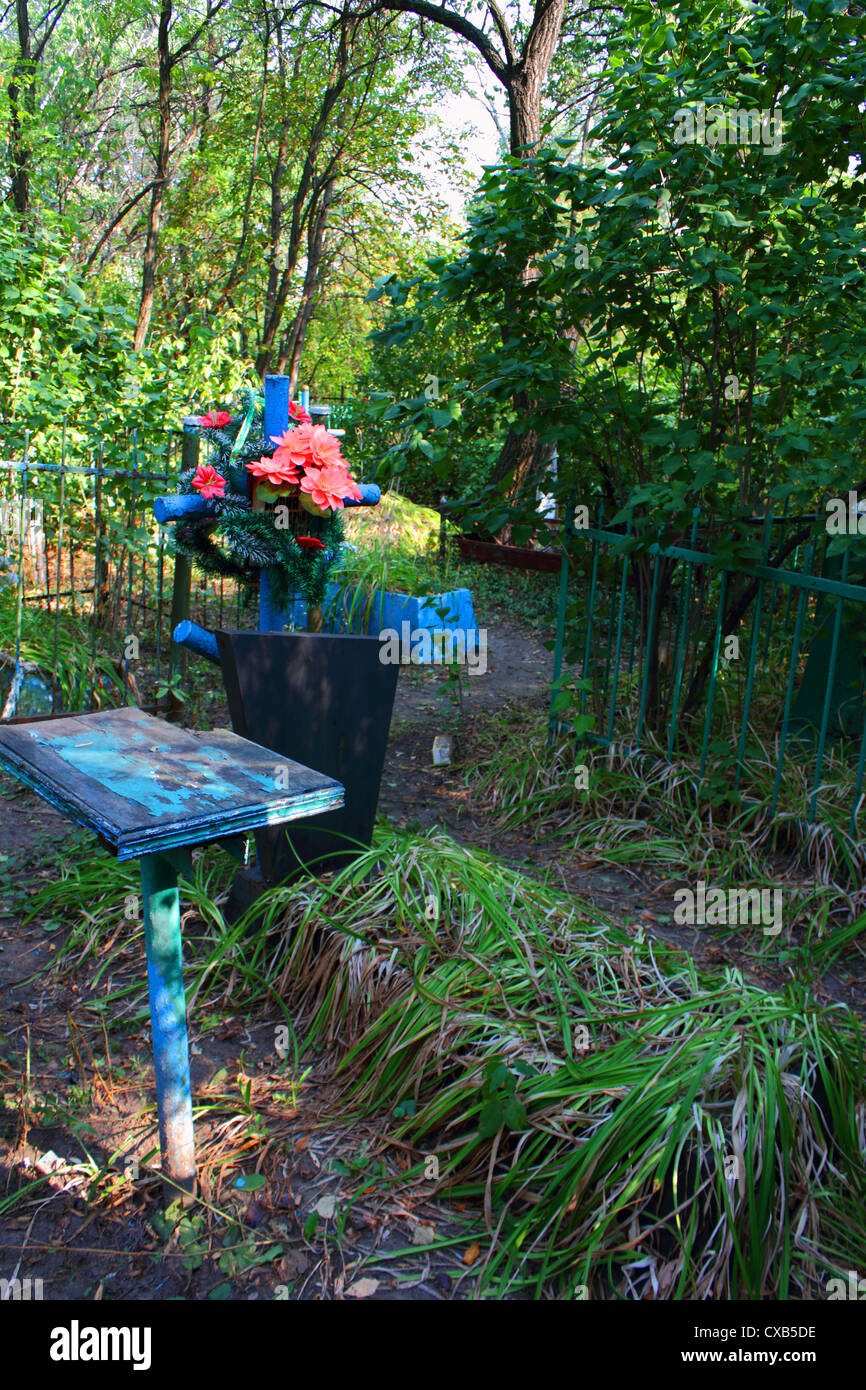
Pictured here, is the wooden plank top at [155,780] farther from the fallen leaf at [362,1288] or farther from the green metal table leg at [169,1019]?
the fallen leaf at [362,1288]

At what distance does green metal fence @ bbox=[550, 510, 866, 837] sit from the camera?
4.13m

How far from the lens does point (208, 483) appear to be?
12.0 feet

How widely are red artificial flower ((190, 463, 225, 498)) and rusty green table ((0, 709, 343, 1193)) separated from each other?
1593 millimetres

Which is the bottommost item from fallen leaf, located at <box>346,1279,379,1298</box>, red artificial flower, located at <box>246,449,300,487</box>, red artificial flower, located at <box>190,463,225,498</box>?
fallen leaf, located at <box>346,1279,379,1298</box>

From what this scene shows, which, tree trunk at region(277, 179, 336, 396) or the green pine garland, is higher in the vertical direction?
tree trunk at region(277, 179, 336, 396)

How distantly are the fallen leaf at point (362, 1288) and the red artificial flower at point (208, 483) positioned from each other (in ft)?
8.76

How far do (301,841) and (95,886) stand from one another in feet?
Result: 2.62

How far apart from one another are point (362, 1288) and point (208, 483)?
2.76m

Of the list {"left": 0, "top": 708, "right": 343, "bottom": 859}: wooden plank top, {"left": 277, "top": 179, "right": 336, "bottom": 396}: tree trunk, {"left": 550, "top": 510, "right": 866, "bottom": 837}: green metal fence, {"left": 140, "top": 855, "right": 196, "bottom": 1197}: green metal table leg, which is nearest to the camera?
{"left": 0, "top": 708, "right": 343, "bottom": 859}: wooden plank top

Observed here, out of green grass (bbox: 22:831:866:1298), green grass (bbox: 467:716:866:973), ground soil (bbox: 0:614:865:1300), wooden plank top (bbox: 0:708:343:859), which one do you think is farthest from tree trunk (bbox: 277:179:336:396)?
wooden plank top (bbox: 0:708:343:859)

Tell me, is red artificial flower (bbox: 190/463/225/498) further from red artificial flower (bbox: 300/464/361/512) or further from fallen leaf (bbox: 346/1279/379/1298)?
fallen leaf (bbox: 346/1279/379/1298)

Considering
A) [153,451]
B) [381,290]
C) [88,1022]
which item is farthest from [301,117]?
[88,1022]
